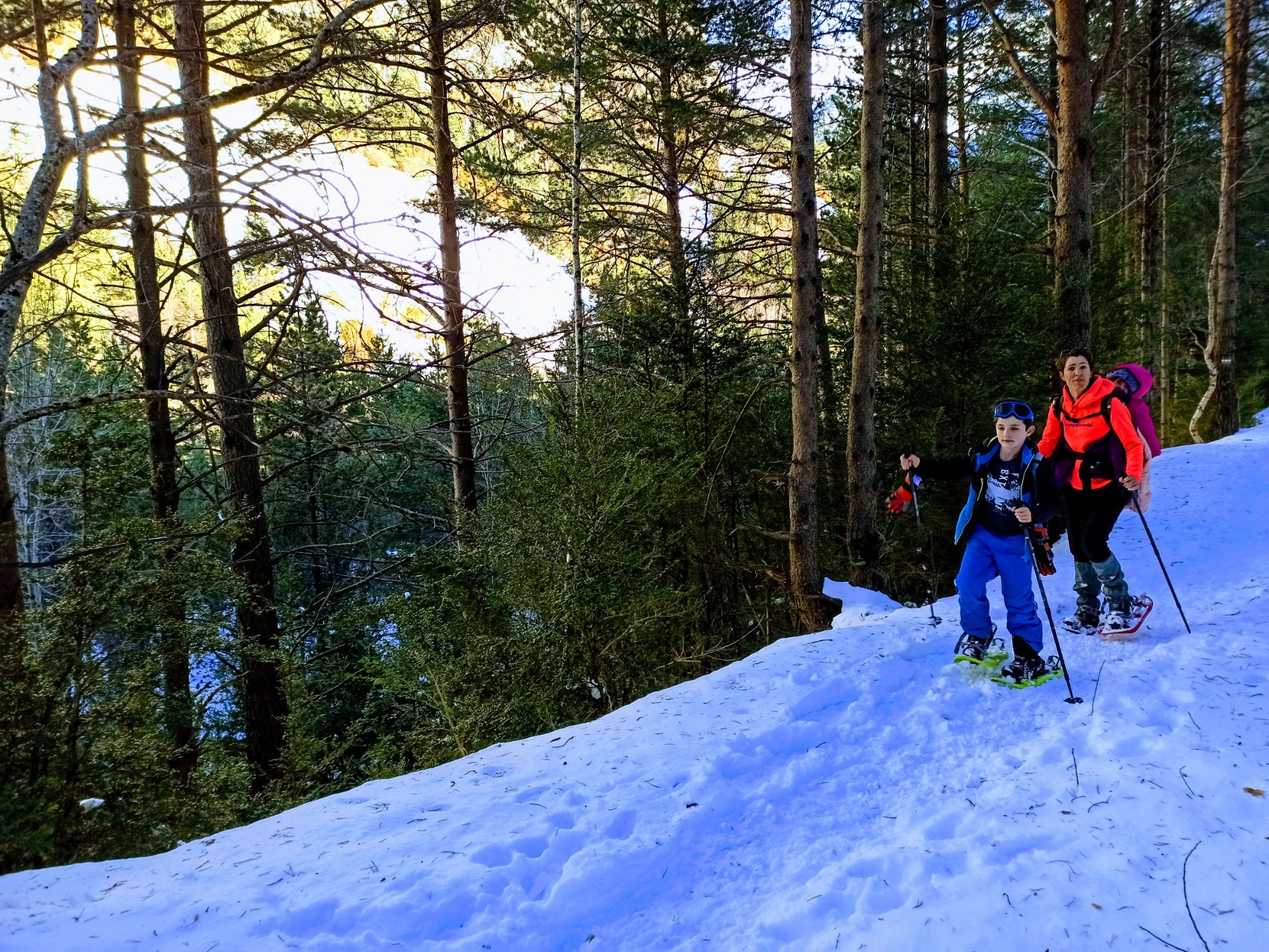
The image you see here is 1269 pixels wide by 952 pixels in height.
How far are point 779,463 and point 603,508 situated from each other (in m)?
5.68

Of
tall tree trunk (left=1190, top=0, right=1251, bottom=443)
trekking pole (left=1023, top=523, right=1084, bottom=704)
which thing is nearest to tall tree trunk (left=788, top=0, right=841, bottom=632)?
trekking pole (left=1023, top=523, right=1084, bottom=704)

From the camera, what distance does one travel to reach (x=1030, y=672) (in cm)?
409

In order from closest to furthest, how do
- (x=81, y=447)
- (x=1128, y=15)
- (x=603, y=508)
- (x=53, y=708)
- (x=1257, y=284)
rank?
1. (x=53, y=708)
2. (x=81, y=447)
3. (x=603, y=508)
4. (x=1128, y=15)
5. (x=1257, y=284)

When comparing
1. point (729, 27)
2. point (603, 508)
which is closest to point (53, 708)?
point (603, 508)

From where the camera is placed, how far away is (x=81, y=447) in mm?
5266

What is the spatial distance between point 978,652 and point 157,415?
346 inches

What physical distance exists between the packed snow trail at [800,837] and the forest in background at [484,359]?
2028 mm

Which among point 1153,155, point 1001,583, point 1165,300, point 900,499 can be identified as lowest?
point 1001,583

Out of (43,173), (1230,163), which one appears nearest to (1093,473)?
(43,173)

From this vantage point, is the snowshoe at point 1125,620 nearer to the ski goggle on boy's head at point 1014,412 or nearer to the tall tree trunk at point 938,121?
the ski goggle on boy's head at point 1014,412

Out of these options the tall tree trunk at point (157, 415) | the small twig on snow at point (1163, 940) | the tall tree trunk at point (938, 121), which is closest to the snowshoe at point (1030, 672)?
the small twig on snow at point (1163, 940)

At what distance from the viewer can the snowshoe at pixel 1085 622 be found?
4738mm

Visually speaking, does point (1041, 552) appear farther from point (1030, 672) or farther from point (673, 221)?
point (673, 221)

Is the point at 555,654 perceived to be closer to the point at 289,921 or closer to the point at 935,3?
the point at 289,921
